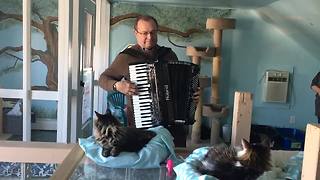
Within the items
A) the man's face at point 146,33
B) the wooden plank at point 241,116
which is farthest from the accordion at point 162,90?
the wooden plank at point 241,116

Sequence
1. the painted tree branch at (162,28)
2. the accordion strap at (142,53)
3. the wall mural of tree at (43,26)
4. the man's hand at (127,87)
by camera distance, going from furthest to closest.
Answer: the painted tree branch at (162,28)
the wall mural of tree at (43,26)
the accordion strap at (142,53)
the man's hand at (127,87)

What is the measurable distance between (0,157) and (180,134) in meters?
0.86

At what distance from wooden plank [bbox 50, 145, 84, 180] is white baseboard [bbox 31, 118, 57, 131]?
2.52 metres

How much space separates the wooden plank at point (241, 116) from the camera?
3.72ft

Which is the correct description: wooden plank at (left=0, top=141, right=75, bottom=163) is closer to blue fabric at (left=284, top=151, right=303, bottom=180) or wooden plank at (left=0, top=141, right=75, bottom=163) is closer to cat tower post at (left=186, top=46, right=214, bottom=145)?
blue fabric at (left=284, top=151, right=303, bottom=180)

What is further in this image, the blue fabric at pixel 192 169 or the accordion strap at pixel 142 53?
the accordion strap at pixel 142 53

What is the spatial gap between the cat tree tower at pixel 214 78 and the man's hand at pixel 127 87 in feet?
7.96

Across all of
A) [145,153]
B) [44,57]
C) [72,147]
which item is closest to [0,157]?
[72,147]

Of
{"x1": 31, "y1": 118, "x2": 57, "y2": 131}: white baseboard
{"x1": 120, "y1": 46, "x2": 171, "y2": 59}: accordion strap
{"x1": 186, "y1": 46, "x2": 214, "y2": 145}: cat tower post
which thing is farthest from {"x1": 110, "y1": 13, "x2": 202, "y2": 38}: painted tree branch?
{"x1": 120, "y1": 46, "x2": 171, "y2": 59}: accordion strap

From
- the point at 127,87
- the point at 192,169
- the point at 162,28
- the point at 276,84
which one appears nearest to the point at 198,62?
the point at 162,28

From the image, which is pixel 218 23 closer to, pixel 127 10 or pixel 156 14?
pixel 156 14

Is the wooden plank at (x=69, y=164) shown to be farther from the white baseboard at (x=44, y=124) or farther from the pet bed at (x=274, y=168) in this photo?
the white baseboard at (x=44, y=124)

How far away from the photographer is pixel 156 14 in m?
4.79

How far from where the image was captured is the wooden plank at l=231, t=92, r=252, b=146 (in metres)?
1.13
